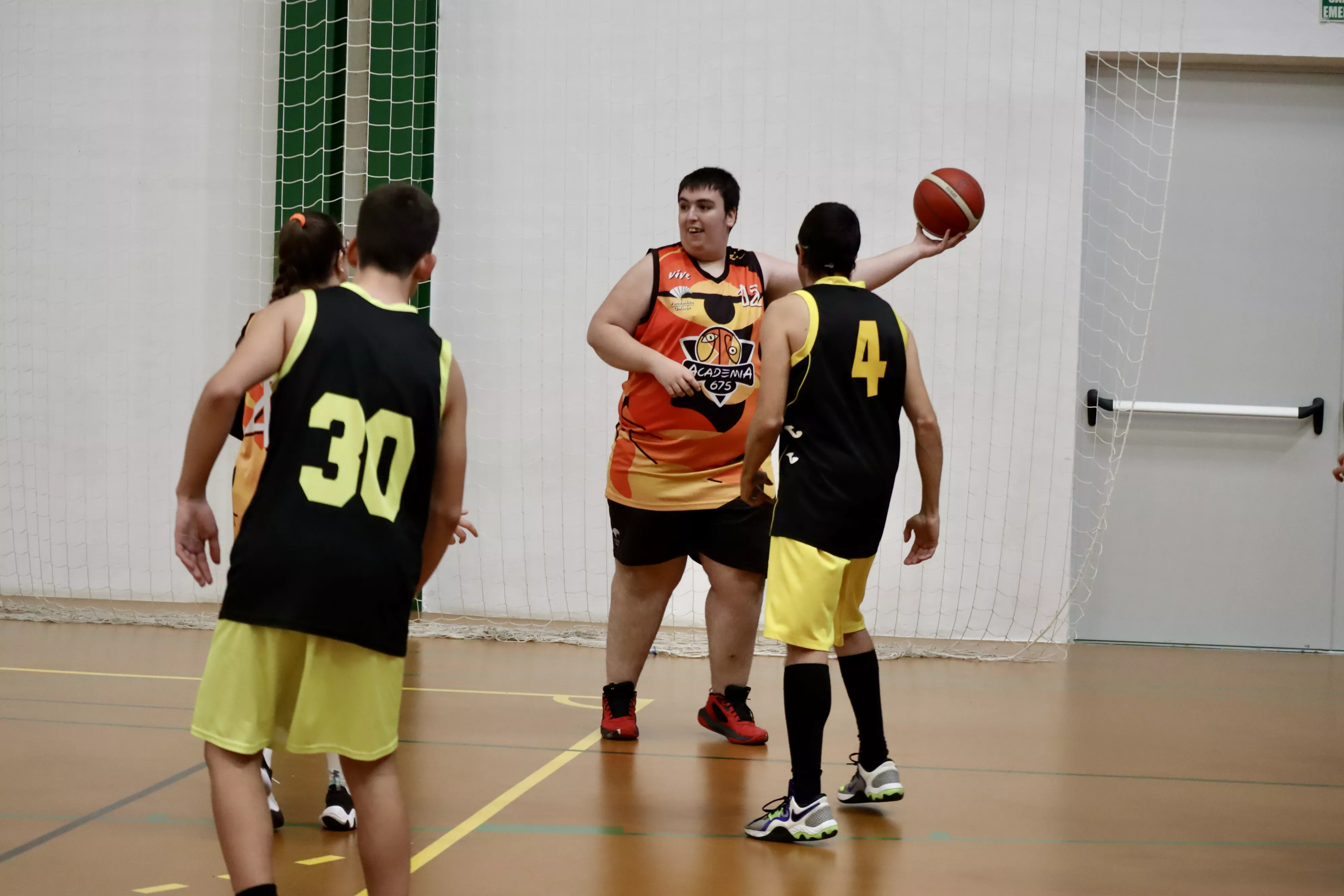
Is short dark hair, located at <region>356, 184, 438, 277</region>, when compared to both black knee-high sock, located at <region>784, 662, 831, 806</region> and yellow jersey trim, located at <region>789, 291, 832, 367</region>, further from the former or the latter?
black knee-high sock, located at <region>784, 662, 831, 806</region>

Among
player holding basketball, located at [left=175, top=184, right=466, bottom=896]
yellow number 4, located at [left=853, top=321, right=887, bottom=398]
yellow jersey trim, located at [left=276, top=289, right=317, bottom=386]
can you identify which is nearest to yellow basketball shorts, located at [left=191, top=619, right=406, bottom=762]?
player holding basketball, located at [left=175, top=184, right=466, bottom=896]

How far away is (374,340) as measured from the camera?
6.55 ft

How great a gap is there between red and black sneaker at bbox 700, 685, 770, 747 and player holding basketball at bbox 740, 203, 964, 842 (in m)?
1.04

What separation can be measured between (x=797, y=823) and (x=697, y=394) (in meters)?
1.51

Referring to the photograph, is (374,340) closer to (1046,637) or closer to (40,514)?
(1046,637)

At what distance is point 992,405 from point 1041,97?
169cm

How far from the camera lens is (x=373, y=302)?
204cm

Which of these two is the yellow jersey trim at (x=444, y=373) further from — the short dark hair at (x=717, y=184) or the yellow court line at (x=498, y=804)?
the short dark hair at (x=717, y=184)

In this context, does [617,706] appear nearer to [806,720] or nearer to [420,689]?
[420,689]

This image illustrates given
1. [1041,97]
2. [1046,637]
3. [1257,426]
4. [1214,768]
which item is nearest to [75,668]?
[1214,768]

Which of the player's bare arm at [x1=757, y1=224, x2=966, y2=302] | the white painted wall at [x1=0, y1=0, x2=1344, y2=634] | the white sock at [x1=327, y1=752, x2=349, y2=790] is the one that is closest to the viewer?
the white sock at [x1=327, y1=752, x2=349, y2=790]

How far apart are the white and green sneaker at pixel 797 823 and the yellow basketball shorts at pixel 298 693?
3.88ft

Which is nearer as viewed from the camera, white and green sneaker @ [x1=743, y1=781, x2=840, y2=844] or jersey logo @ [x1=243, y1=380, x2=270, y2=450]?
white and green sneaker @ [x1=743, y1=781, x2=840, y2=844]

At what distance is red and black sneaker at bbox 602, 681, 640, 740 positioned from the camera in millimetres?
4012
